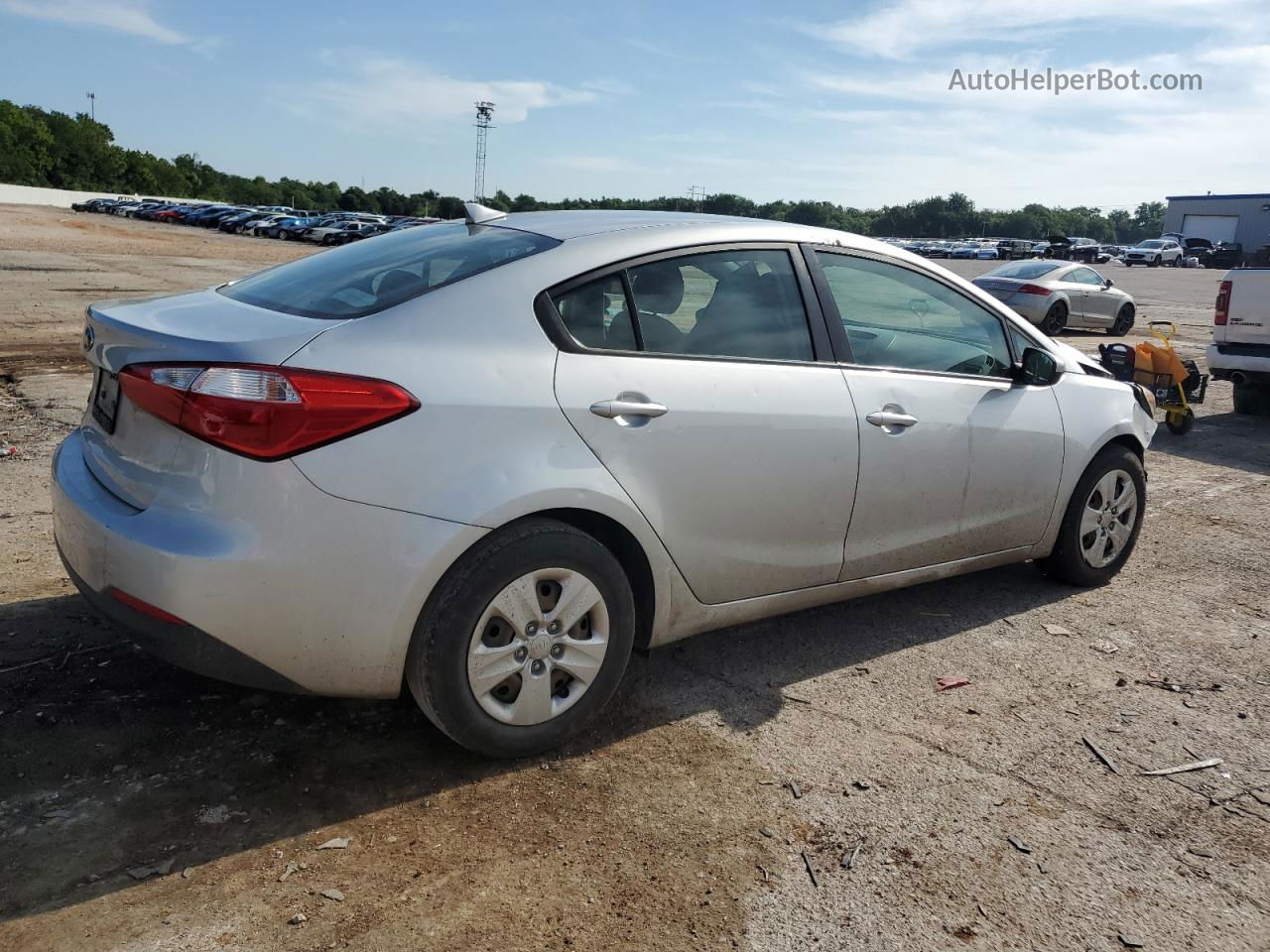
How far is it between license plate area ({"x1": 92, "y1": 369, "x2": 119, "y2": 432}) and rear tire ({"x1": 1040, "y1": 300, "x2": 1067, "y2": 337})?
62.0ft

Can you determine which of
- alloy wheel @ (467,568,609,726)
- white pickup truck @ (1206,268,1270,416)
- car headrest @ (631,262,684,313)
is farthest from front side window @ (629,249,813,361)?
white pickup truck @ (1206,268,1270,416)

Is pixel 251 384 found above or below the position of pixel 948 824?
above

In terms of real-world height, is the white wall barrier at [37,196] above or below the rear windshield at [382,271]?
above

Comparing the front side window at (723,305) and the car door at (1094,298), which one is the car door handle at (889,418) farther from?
the car door at (1094,298)

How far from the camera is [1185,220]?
95375 mm

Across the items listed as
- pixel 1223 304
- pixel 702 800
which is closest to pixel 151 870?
pixel 702 800

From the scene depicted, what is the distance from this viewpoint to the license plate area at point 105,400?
323 centimetres

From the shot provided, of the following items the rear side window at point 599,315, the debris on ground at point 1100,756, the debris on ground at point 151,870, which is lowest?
the debris on ground at point 151,870

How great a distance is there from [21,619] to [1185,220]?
10694cm

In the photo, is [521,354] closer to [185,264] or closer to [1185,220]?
[185,264]

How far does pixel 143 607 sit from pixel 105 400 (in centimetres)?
76

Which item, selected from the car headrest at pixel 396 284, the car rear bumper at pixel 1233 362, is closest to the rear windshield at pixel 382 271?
the car headrest at pixel 396 284

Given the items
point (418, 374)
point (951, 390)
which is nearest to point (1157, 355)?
point (951, 390)

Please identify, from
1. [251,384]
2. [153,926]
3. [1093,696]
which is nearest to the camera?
[153,926]
